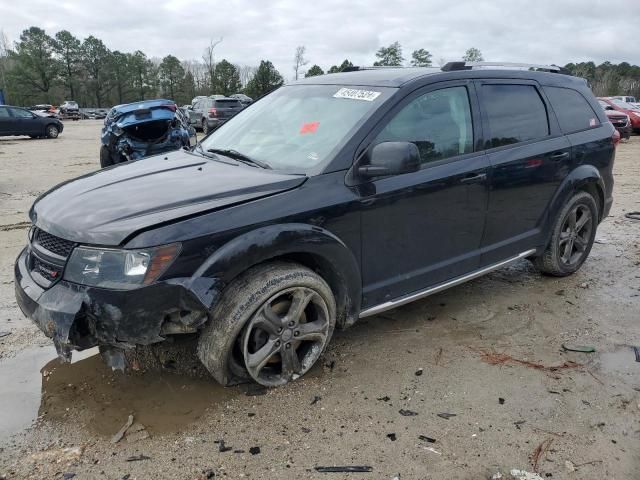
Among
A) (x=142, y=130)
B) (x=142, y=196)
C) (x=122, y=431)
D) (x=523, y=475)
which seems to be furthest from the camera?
(x=142, y=130)

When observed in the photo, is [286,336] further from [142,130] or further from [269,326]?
[142,130]

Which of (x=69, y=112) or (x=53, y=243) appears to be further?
(x=69, y=112)

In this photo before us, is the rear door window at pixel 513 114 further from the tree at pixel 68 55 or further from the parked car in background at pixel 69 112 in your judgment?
the tree at pixel 68 55

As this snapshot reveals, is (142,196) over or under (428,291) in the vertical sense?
over

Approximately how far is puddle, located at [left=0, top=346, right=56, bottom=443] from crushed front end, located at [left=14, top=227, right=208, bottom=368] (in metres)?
0.53

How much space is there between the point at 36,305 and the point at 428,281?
2402mm

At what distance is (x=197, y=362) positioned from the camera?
3.32 m

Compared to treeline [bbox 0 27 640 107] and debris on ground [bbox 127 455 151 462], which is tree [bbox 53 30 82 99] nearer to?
treeline [bbox 0 27 640 107]

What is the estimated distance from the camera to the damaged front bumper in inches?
99.1

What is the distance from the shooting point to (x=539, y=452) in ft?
8.49

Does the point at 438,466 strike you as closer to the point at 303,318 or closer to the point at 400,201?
the point at 303,318

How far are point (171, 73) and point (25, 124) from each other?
2434 inches

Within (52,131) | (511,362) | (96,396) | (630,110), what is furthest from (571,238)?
(52,131)

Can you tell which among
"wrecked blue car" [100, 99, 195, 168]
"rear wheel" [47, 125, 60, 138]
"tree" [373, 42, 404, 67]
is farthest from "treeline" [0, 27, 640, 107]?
"wrecked blue car" [100, 99, 195, 168]
